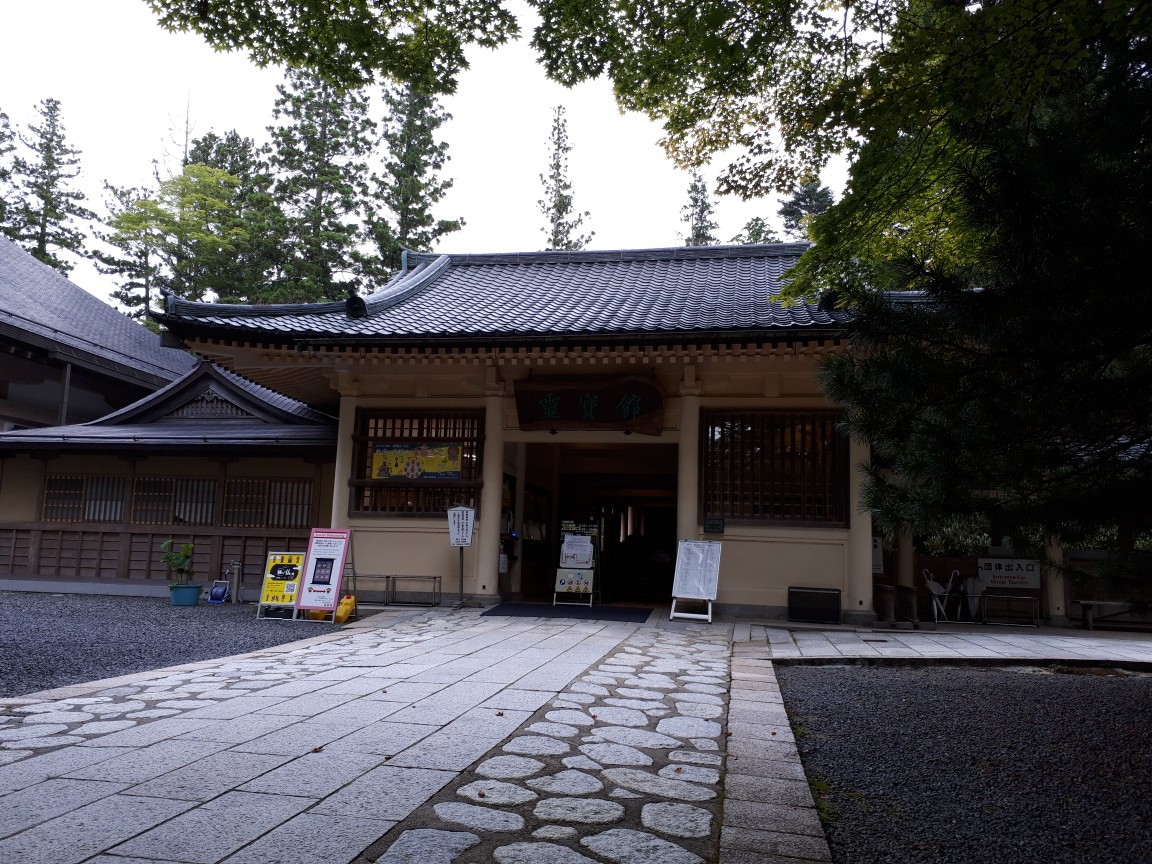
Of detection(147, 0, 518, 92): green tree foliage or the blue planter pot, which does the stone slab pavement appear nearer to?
detection(147, 0, 518, 92): green tree foliage

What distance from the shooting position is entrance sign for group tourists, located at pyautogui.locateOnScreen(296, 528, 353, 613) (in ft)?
30.3

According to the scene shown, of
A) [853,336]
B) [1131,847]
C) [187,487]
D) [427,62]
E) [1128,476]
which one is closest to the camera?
[1131,847]

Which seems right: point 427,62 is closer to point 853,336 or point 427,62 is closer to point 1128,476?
Answer: point 853,336

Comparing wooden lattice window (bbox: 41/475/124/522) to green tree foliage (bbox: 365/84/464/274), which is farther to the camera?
green tree foliage (bbox: 365/84/464/274)

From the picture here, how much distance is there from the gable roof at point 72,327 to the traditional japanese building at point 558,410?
6.12 metres

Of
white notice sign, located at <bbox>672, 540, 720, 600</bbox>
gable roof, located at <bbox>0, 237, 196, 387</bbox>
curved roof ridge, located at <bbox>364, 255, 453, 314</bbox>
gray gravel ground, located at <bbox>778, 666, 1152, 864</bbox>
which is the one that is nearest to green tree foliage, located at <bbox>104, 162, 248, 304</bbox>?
gable roof, located at <bbox>0, 237, 196, 387</bbox>

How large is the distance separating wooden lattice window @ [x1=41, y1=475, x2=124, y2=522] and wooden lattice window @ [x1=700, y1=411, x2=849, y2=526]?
31.9ft

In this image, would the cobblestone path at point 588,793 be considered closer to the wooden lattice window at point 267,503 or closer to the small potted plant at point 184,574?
the small potted plant at point 184,574

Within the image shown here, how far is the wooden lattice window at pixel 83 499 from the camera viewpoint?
12.8m

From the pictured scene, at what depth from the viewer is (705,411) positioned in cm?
1005

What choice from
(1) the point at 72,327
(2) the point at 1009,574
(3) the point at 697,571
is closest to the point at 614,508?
(3) the point at 697,571

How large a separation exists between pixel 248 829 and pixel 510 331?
7355mm

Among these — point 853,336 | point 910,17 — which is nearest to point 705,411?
point 910,17

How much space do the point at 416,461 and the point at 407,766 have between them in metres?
7.76
